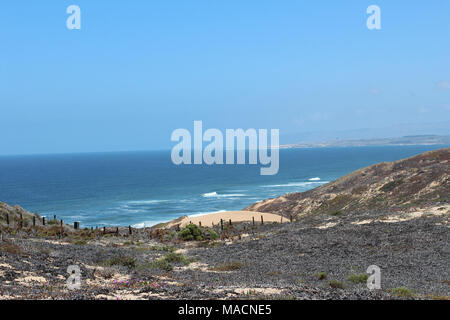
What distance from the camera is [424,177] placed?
2013 inches

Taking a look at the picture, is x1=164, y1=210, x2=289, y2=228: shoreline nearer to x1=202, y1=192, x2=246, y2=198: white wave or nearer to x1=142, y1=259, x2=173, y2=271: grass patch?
x1=142, y1=259, x2=173, y2=271: grass patch

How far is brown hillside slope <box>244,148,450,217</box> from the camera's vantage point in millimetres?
45969

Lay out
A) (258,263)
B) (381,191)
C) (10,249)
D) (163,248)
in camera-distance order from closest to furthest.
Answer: (10,249)
(258,263)
(163,248)
(381,191)

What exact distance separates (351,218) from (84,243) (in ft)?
73.2

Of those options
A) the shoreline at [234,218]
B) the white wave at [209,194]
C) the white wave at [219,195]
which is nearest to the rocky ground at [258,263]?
the shoreline at [234,218]

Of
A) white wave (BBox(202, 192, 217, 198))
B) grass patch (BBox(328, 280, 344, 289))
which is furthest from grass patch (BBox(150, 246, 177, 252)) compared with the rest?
white wave (BBox(202, 192, 217, 198))

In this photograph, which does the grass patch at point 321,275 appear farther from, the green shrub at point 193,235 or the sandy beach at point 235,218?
the sandy beach at point 235,218

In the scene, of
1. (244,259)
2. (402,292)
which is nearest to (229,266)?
(244,259)

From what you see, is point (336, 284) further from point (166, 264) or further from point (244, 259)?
point (166, 264)

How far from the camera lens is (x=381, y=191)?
5238cm

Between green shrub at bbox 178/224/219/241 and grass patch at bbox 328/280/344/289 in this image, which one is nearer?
grass patch at bbox 328/280/344/289

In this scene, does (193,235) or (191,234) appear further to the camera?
(191,234)

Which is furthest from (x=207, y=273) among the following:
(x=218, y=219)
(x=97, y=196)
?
(x=97, y=196)
